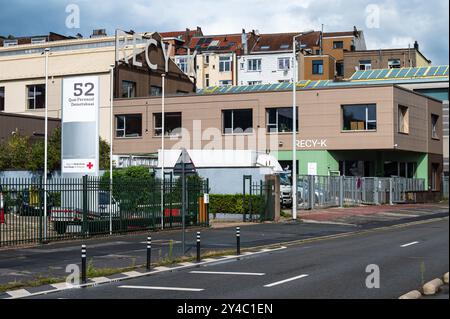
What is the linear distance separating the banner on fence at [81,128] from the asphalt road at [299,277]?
9.18 metres

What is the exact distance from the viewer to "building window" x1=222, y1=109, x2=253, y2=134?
57.6 meters

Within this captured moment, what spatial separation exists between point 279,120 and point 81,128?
31.9 metres

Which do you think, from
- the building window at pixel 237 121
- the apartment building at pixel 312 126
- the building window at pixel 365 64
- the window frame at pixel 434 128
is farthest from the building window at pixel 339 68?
the building window at pixel 237 121

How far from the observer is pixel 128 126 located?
200 ft

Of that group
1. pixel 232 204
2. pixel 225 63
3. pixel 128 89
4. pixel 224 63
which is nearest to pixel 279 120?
pixel 128 89

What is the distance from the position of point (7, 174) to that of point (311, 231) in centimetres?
1889

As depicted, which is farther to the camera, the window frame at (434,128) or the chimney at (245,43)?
the chimney at (245,43)

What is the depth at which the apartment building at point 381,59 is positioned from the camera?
300 feet

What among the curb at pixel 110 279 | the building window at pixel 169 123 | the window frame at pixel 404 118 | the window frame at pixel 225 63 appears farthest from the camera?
the window frame at pixel 225 63

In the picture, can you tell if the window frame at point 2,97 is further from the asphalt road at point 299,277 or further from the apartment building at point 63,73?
the asphalt road at point 299,277

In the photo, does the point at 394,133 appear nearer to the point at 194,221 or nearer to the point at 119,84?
the point at 119,84

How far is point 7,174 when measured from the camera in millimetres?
39125

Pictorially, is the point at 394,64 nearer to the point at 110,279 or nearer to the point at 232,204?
the point at 232,204
